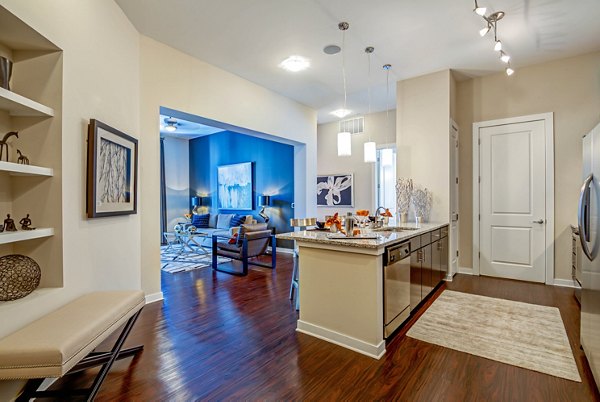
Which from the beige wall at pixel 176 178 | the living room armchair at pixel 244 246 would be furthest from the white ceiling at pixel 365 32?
the beige wall at pixel 176 178

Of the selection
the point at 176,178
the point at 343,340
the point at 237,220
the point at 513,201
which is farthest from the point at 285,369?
the point at 176,178

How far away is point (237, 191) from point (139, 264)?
476cm

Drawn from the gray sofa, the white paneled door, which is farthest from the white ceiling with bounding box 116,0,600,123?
the gray sofa

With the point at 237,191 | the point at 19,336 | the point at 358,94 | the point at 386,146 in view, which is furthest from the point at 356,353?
the point at 237,191

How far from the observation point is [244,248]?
16.1 ft

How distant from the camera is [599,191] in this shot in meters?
1.84

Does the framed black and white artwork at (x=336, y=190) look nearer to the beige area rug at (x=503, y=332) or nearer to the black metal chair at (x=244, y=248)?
the black metal chair at (x=244, y=248)

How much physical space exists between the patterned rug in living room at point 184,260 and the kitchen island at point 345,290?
3.27m

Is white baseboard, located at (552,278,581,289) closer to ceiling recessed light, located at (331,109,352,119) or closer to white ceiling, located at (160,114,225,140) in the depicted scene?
ceiling recessed light, located at (331,109,352,119)

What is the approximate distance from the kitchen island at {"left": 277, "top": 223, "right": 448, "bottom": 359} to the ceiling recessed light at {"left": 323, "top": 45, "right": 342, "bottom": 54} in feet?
8.18

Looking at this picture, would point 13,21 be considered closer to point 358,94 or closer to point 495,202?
point 358,94

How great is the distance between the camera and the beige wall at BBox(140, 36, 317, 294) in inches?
137

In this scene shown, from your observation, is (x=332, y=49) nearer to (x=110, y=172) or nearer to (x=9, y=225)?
(x=110, y=172)

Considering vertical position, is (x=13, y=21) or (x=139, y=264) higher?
(x=13, y=21)
